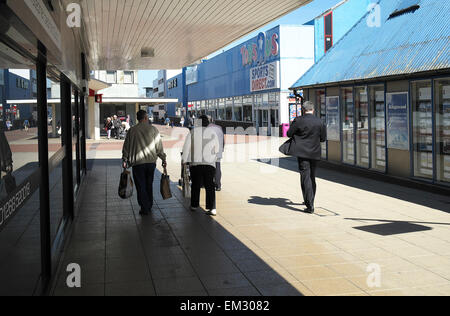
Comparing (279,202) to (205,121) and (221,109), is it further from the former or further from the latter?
(221,109)

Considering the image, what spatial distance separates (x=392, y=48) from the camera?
11805 mm

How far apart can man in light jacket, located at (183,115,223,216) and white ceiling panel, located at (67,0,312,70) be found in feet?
7.25

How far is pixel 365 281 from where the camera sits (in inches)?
192

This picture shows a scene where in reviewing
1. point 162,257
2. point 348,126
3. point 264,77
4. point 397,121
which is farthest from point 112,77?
point 162,257

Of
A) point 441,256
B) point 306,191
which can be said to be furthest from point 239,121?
point 441,256

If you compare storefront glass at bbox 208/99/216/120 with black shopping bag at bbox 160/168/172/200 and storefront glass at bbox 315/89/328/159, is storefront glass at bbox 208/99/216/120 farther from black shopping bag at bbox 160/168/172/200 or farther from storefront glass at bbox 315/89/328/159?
black shopping bag at bbox 160/168/172/200

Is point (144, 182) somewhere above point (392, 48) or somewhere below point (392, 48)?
below

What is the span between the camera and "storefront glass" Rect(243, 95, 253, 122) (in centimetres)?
3780

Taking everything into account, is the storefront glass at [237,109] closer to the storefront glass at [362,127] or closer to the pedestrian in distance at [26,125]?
the storefront glass at [362,127]

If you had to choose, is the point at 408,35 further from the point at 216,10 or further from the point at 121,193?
the point at 121,193

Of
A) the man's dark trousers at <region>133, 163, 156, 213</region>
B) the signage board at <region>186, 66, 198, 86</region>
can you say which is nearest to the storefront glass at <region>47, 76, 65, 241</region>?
the man's dark trousers at <region>133, 163, 156, 213</region>

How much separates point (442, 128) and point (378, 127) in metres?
2.31

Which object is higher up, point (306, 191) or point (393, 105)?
point (393, 105)
